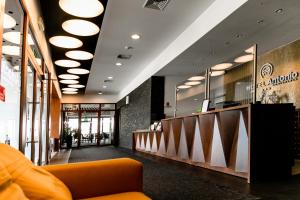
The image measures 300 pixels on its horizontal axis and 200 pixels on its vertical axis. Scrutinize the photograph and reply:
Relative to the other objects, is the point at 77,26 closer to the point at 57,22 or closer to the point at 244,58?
the point at 57,22

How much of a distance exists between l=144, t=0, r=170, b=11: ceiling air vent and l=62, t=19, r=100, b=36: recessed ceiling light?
47.3 inches

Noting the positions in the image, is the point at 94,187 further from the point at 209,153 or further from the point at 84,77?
the point at 84,77

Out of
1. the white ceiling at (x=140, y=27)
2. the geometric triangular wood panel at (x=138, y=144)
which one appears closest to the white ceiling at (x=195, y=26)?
the white ceiling at (x=140, y=27)

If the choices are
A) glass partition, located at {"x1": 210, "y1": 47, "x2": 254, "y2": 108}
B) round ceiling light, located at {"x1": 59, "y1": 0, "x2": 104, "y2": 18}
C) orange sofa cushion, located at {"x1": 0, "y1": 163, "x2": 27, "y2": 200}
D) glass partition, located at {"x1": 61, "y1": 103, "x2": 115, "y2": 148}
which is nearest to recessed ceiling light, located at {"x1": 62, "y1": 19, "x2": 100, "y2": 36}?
round ceiling light, located at {"x1": 59, "y1": 0, "x2": 104, "y2": 18}

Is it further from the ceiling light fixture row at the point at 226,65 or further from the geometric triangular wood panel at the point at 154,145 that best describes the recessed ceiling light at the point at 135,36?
the geometric triangular wood panel at the point at 154,145

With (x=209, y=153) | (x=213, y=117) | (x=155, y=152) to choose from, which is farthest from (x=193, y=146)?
(x=155, y=152)

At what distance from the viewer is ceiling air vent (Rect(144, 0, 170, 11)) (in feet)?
17.7

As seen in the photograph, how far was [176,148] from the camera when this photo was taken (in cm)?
682

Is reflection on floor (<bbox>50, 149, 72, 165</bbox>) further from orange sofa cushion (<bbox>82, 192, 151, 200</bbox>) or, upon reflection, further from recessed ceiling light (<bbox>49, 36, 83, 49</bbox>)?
orange sofa cushion (<bbox>82, 192, 151, 200</bbox>)

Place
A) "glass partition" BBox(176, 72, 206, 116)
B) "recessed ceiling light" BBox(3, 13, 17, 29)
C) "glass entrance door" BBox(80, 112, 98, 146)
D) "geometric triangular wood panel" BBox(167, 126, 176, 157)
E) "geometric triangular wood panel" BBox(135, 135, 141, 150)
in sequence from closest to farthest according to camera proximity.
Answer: "recessed ceiling light" BBox(3, 13, 17, 29)
"geometric triangular wood panel" BBox(167, 126, 176, 157)
"glass partition" BBox(176, 72, 206, 116)
"geometric triangular wood panel" BBox(135, 135, 141, 150)
"glass entrance door" BBox(80, 112, 98, 146)

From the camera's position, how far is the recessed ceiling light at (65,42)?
6.46m

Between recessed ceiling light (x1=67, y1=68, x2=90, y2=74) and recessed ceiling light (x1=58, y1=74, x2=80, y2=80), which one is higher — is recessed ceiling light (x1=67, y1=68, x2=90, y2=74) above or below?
above

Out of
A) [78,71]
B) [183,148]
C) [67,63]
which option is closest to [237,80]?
[183,148]

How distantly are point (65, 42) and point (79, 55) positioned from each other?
107 centimetres
